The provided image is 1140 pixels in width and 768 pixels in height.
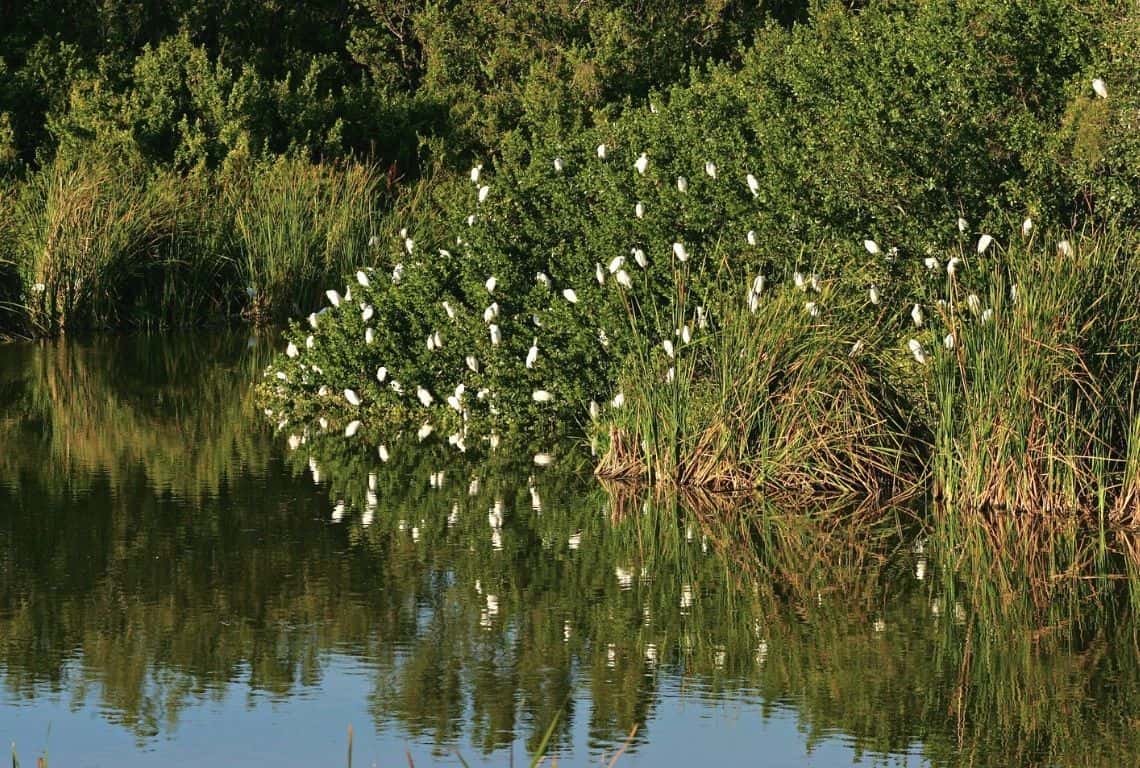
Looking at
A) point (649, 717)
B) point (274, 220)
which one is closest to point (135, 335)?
point (274, 220)

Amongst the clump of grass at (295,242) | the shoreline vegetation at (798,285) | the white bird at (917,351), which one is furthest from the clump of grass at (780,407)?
the clump of grass at (295,242)

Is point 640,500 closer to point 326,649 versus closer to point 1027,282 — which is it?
point 1027,282

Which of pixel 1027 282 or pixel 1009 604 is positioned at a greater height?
pixel 1027 282

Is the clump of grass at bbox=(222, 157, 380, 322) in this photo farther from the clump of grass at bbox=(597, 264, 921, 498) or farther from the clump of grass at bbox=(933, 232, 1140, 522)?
the clump of grass at bbox=(933, 232, 1140, 522)

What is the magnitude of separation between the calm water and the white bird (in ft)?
2.65

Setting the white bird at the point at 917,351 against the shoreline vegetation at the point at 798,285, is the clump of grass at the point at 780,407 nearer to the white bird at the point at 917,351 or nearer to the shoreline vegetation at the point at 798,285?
the shoreline vegetation at the point at 798,285

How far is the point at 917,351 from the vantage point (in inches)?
387

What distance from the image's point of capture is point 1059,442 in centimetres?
931

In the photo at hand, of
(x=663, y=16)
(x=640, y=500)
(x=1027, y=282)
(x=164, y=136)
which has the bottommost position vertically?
(x=640, y=500)

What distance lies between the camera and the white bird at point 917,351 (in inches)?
384

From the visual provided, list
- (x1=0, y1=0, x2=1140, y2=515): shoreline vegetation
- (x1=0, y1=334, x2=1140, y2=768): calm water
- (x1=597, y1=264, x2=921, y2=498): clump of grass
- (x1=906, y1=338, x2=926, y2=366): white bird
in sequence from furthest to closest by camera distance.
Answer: (x1=597, y1=264, x2=921, y2=498): clump of grass → (x1=906, y1=338, x2=926, y2=366): white bird → (x1=0, y1=0, x2=1140, y2=515): shoreline vegetation → (x1=0, y1=334, x2=1140, y2=768): calm water

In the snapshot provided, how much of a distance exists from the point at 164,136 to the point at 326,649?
15.5 m

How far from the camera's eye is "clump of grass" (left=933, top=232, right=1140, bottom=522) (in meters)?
9.23

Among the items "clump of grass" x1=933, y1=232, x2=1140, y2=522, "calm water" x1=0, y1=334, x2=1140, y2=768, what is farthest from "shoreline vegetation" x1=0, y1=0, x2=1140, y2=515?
"calm water" x1=0, y1=334, x2=1140, y2=768
